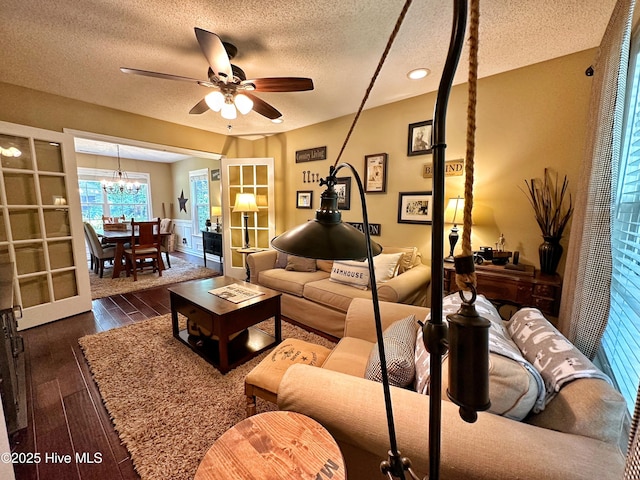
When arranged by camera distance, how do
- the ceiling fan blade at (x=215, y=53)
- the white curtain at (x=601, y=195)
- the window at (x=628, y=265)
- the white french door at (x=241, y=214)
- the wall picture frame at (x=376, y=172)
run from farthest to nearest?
the white french door at (x=241, y=214) → the wall picture frame at (x=376, y=172) → the ceiling fan blade at (x=215, y=53) → the white curtain at (x=601, y=195) → the window at (x=628, y=265)

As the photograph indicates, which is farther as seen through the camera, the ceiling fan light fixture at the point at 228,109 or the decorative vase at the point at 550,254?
the ceiling fan light fixture at the point at 228,109

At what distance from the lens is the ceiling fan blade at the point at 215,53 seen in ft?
4.75

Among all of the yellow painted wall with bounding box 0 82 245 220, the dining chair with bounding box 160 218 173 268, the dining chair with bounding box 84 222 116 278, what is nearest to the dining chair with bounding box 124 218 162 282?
the dining chair with bounding box 84 222 116 278

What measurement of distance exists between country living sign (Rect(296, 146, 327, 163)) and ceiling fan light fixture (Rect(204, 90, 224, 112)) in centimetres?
173

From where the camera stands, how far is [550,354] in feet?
3.09

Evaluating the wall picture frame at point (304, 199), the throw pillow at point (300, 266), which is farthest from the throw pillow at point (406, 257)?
the wall picture frame at point (304, 199)

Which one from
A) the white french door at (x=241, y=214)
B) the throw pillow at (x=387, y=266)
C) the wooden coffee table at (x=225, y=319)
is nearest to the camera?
the wooden coffee table at (x=225, y=319)

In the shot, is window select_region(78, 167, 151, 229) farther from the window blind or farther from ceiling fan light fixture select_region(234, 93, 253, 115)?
the window blind

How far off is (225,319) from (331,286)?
1.06 m

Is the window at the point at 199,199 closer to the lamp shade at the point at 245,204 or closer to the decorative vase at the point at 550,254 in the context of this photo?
the lamp shade at the point at 245,204

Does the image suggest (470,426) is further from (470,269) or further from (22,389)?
(22,389)

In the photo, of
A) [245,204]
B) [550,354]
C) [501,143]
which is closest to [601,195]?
[550,354]

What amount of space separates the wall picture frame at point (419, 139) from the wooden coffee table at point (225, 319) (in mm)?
2081

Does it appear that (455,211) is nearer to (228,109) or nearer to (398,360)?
(398,360)
